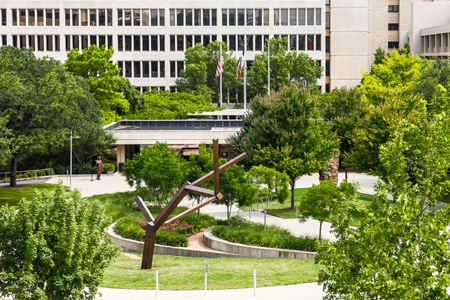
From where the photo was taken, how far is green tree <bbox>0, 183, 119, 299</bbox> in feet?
56.4

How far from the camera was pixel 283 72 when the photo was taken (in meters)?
87.1

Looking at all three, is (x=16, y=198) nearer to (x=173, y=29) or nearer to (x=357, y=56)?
(x=173, y=29)

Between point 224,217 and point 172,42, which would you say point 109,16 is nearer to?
point 172,42

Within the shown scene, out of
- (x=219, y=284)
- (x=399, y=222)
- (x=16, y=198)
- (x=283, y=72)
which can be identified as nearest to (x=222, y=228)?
(x=219, y=284)

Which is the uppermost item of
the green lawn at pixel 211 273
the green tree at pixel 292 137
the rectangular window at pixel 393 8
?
the rectangular window at pixel 393 8

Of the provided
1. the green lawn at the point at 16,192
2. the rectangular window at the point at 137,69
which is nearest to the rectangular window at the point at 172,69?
the rectangular window at the point at 137,69

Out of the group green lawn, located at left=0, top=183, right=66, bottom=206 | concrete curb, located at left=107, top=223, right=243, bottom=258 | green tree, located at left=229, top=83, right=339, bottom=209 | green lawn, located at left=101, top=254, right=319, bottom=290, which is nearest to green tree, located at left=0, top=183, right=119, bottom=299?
green lawn, located at left=101, top=254, right=319, bottom=290

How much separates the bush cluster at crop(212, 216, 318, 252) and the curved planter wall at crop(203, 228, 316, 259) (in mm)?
461

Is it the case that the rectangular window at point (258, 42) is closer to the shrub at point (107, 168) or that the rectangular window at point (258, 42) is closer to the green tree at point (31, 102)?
the shrub at point (107, 168)

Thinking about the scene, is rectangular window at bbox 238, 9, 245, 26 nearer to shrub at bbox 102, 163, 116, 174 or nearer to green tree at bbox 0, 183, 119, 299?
shrub at bbox 102, 163, 116, 174

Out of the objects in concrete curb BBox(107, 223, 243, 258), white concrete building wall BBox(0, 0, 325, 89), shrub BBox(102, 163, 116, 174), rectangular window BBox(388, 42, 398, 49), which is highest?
white concrete building wall BBox(0, 0, 325, 89)

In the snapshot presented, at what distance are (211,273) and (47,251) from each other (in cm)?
1012

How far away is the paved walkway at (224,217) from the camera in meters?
22.8

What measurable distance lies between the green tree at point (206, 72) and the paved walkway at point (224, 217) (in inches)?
1312
